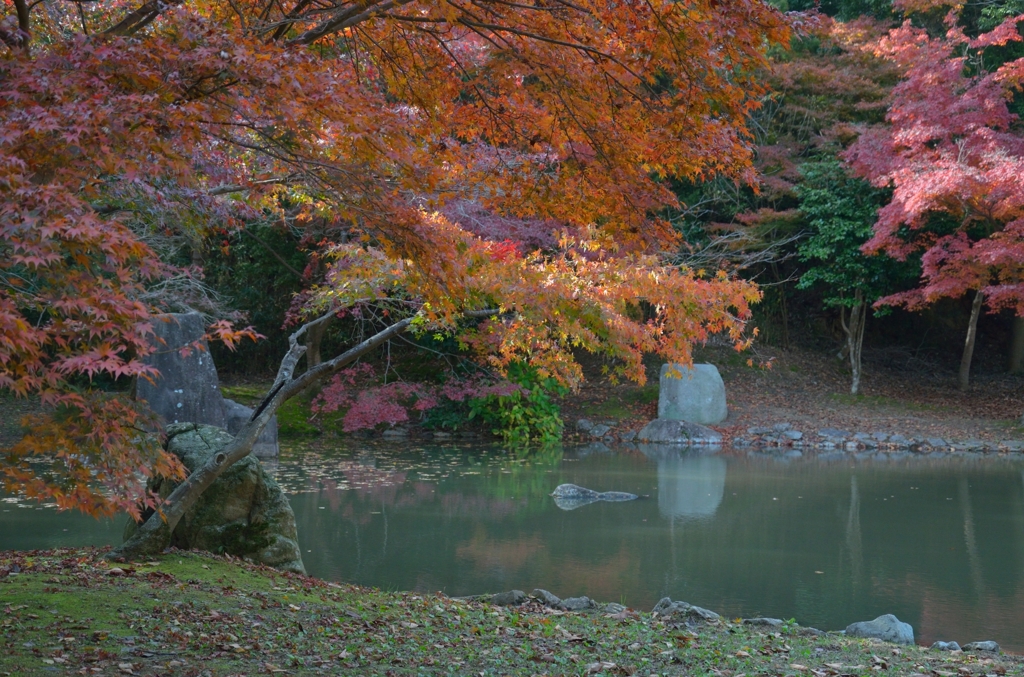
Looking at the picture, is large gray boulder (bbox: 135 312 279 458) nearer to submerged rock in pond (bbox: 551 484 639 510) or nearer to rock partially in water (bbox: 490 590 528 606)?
submerged rock in pond (bbox: 551 484 639 510)

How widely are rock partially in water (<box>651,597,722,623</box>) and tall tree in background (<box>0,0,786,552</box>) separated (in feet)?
7.59

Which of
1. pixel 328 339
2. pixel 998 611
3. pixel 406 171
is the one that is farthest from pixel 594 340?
pixel 328 339

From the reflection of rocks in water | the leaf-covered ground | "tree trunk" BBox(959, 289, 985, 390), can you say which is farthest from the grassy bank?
"tree trunk" BBox(959, 289, 985, 390)

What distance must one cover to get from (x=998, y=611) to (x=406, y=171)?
5.18 metres

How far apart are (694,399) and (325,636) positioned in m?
11.6

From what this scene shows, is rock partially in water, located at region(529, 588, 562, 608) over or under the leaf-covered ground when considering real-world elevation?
under

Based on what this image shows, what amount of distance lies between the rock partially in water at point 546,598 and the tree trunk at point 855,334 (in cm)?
1197

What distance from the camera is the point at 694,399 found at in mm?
15039

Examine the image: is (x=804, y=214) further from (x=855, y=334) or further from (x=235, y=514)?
(x=235, y=514)

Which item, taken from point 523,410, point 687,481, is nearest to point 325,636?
point 687,481

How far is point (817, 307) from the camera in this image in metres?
19.0

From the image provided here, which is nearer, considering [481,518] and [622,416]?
[481,518]

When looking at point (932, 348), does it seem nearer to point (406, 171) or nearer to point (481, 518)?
point (481, 518)

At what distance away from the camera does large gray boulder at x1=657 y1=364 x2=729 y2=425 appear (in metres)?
15.0
